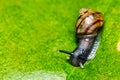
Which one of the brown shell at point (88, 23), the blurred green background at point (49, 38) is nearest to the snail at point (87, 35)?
the brown shell at point (88, 23)

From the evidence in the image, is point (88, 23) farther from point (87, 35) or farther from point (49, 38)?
point (49, 38)

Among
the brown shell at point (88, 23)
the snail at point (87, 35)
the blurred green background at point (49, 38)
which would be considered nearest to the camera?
the blurred green background at point (49, 38)

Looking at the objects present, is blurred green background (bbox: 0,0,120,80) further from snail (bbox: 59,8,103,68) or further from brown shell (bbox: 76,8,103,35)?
brown shell (bbox: 76,8,103,35)

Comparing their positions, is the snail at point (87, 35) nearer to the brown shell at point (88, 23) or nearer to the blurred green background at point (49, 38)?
the brown shell at point (88, 23)

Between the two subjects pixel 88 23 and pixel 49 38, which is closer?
pixel 88 23

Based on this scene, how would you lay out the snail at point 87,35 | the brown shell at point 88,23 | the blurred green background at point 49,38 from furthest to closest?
the brown shell at point 88,23 → the snail at point 87,35 → the blurred green background at point 49,38

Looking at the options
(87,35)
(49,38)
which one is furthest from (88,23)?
(49,38)

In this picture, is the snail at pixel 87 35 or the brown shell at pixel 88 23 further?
the brown shell at pixel 88 23
